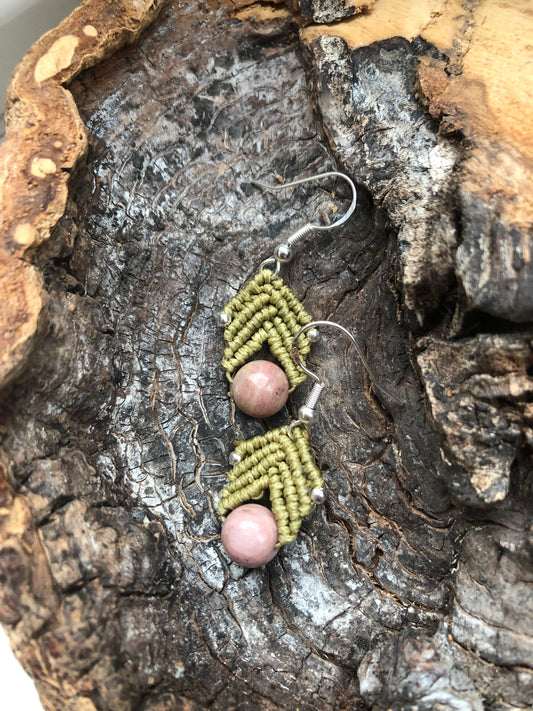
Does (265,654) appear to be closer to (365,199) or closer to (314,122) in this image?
(365,199)

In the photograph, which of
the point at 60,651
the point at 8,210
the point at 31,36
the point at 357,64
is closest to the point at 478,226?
the point at 357,64

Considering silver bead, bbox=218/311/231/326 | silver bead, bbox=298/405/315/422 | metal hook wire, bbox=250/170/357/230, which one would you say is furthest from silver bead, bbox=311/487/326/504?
metal hook wire, bbox=250/170/357/230

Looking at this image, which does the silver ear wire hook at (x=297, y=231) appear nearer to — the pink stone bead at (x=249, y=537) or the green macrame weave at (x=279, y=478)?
the green macrame weave at (x=279, y=478)

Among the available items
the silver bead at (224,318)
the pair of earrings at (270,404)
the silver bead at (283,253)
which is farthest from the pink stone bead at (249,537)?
the silver bead at (283,253)

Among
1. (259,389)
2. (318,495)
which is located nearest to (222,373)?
(259,389)

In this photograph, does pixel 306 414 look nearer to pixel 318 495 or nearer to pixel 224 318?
pixel 318 495
